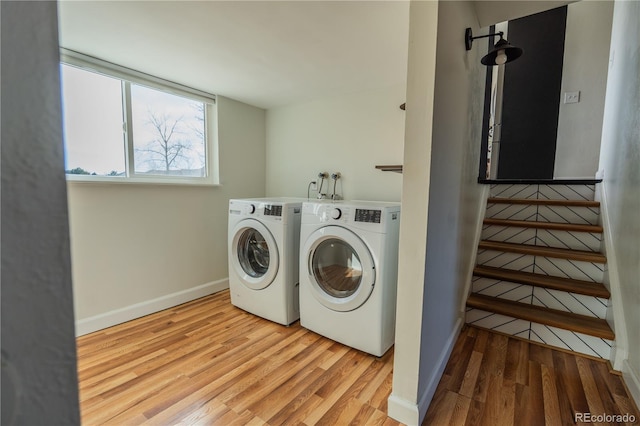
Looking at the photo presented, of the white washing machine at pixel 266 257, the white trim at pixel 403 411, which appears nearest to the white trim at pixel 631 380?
the white trim at pixel 403 411

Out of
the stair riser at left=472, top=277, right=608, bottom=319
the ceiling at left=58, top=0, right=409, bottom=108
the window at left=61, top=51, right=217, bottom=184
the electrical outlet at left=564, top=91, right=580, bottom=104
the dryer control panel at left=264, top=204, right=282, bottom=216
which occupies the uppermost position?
the electrical outlet at left=564, top=91, right=580, bottom=104

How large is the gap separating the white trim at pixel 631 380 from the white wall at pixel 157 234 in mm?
3018

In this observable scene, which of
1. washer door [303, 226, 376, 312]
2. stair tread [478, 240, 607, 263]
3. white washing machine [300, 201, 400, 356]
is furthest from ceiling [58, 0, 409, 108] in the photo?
stair tread [478, 240, 607, 263]

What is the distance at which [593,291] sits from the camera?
177cm

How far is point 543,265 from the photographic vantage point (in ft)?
6.85

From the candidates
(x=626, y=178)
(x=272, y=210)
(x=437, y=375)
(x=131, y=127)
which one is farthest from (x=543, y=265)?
(x=131, y=127)

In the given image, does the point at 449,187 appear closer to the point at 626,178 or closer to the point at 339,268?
the point at 339,268

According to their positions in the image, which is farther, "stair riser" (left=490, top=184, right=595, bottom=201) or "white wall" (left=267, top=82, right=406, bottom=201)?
"white wall" (left=267, top=82, right=406, bottom=201)

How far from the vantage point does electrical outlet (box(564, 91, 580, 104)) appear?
Answer: 10.3ft

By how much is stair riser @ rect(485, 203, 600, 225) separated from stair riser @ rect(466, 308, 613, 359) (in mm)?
931

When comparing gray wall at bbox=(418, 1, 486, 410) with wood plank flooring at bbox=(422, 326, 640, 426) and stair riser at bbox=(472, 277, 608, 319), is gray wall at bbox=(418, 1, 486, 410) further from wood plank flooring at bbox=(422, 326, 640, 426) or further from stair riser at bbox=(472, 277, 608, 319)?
stair riser at bbox=(472, 277, 608, 319)

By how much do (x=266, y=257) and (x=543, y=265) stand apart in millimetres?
2171

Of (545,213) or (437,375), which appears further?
(545,213)

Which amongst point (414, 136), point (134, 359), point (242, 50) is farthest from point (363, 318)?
point (242, 50)
